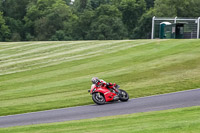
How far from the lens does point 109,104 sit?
19.6 meters

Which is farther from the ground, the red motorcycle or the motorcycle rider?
the motorcycle rider

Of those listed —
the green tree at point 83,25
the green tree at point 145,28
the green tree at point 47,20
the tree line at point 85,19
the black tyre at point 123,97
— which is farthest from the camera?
the green tree at point 47,20

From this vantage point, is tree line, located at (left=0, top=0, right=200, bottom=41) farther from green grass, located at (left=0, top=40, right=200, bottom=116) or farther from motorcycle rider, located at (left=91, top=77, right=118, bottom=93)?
motorcycle rider, located at (left=91, top=77, right=118, bottom=93)

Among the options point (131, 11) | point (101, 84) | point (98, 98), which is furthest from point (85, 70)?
point (131, 11)

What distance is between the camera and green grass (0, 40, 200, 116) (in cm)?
2208

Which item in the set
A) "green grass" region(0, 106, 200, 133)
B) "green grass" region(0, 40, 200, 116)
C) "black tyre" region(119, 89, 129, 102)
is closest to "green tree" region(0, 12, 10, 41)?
"green grass" region(0, 40, 200, 116)

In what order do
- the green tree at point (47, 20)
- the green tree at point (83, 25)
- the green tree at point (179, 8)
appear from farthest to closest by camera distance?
1. the green tree at point (47, 20)
2. the green tree at point (83, 25)
3. the green tree at point (179, 8)

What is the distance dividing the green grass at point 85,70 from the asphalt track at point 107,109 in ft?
3.93

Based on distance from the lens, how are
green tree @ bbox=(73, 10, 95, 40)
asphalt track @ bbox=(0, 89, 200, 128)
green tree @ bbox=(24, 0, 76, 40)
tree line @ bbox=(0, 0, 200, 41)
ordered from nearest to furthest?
1. asphalt track @ bbox=(0, 89, 200, 128)
2. tree line @ bbox=(0, 0, 200, 41)
3. green tree @ bbox=(73, 10, 95, 40)
4. green tree @ bbox=(24, 0, 76, 40)

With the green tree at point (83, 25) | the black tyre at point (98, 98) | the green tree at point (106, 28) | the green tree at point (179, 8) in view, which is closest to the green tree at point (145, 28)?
the green tree at point (179, 8)

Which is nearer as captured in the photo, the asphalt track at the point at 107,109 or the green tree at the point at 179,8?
the asphalt track at the point at 107,109

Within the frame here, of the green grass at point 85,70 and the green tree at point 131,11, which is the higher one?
the green tree at point 131,11

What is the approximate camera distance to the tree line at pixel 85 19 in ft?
317

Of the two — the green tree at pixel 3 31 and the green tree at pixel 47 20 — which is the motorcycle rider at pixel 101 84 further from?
the green tree at pixel 3 31
